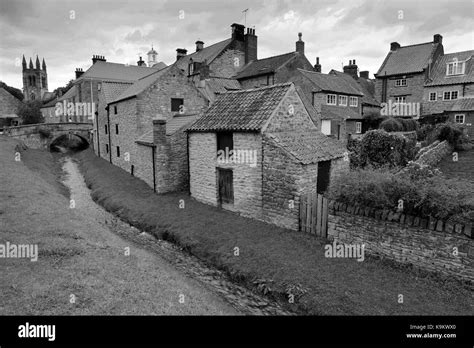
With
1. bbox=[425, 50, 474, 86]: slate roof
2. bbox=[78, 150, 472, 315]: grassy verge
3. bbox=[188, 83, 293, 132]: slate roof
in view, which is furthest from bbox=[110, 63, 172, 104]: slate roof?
bbox=[425, 50, 474, 86]: slate roof

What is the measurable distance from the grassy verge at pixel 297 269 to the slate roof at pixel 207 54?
33.8 meters

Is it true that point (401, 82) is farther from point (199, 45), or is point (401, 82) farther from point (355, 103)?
point (199, 45)

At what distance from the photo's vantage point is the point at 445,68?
1628 inches

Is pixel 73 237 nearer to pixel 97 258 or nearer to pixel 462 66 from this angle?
pixel 97 258

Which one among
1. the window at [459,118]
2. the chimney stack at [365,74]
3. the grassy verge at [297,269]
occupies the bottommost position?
the grassy verge at [297,269]

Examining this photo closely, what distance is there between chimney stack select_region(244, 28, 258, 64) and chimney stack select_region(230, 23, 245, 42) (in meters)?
0.77

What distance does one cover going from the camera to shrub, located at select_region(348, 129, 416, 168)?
20.4 meters

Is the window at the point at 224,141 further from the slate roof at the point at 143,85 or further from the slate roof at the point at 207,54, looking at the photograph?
the slate roof at the point at 207,54

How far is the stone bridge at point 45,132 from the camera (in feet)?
148

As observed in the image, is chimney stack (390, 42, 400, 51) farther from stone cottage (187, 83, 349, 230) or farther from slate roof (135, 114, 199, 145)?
stone cottage (187, 83, 349, 230)

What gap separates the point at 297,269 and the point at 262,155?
6.10 metres

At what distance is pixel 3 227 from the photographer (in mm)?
12883
